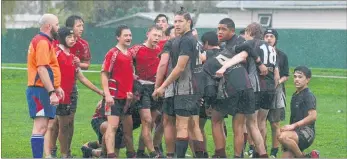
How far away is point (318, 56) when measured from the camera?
4197 cm

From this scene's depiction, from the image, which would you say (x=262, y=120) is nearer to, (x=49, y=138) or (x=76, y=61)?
(x=76, y=61)

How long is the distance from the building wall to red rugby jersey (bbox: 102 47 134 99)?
130 ft

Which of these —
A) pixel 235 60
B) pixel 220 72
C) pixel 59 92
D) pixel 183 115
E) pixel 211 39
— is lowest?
pixel 183 115

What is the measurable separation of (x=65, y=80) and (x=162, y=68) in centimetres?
139

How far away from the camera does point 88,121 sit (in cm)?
1905

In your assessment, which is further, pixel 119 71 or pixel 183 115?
pixel 119 71

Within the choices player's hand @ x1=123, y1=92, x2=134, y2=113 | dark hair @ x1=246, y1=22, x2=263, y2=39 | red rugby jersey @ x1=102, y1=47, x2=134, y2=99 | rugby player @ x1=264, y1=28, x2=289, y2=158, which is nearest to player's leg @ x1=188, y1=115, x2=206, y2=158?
player's hand @ x1=123, y1=92, x2=134, y2=113

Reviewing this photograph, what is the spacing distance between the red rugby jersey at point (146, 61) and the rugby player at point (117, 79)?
61cm

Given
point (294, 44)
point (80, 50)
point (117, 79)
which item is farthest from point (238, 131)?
point (294, 44)

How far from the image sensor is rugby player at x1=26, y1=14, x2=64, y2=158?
11.3 m

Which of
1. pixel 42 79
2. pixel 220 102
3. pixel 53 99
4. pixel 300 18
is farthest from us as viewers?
pixel 300 18

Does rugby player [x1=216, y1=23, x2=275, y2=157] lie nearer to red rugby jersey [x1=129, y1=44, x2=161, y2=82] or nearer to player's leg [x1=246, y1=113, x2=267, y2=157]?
player's leg [x1=246, y1=113, x2=267, y2=157]

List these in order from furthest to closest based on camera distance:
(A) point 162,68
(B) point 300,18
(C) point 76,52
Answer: (B) point 300,18
(C) point 76,52
(A) point 162,68

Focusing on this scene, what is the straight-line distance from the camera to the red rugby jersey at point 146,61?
13.2 meters
